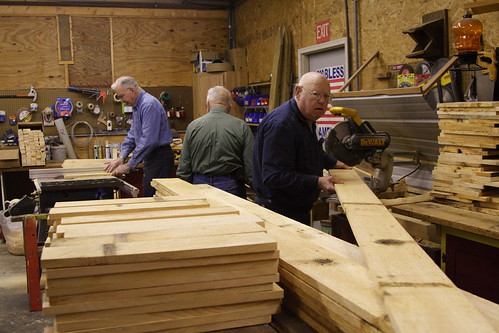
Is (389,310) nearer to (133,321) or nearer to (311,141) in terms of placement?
(133,321)

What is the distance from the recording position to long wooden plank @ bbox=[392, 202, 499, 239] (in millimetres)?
2687

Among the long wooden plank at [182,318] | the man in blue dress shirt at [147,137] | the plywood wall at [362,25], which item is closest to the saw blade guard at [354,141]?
the plywood wall at [362,25]

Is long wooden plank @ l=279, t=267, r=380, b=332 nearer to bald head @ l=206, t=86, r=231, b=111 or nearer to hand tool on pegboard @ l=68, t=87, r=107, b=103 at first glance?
bald head @ l=206, t=86, r=231, b=111

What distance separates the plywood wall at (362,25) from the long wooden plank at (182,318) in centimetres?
301

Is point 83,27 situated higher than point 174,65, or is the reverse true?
point 83,27

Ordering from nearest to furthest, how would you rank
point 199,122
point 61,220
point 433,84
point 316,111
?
1. point 61,220
2. point 316,111
3. point 433,84
4. point 199,122

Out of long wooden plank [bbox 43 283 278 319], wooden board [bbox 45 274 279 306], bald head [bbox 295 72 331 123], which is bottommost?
long wooden plank [bbox 43 283 278 319]

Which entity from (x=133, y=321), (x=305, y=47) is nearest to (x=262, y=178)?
(x=133, y=321)

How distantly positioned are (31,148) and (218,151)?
11.2 feet

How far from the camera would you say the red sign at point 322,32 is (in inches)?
231

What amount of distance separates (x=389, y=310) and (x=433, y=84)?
112 inches

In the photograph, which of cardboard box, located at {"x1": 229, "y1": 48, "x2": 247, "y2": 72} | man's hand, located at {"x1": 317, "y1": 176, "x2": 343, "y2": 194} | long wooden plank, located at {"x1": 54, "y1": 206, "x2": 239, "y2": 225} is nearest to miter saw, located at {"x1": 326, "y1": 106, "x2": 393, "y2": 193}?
man's hand, located at {"x1": 317, "y1": 176, "x2": 343, "y2": 194}

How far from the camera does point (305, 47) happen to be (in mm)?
6359

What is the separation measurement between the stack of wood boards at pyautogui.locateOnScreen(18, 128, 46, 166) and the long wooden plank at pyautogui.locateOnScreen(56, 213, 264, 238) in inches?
212
